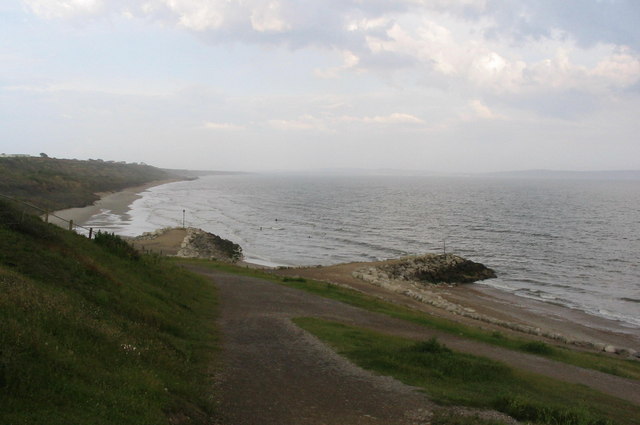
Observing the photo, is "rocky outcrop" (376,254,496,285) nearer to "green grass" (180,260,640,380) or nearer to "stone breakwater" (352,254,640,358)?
"stone breakwater" (352,254,640,358)

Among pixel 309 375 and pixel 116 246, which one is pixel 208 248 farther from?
pixel 309 375

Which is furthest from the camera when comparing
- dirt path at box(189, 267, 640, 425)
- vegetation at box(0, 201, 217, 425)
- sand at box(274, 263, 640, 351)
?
sand at box(274, 263, 640, 351)

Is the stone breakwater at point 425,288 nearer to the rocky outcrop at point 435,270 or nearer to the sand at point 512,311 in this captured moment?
the rocky outcrop at point 435,270

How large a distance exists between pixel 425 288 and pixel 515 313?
8.78m

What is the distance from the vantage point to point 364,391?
12.6m

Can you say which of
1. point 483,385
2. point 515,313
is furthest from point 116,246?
point 515,313

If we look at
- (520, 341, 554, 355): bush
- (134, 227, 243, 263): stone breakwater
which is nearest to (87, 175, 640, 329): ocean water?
(134, 227, 243, 263): stone breakwater

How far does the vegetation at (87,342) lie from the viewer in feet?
25.1

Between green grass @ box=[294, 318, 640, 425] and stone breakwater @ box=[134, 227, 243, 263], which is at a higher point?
green grass @ box=[294, 318, 640, 425]

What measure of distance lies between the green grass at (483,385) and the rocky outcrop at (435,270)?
2736 cm

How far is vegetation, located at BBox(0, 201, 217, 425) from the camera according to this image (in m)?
7.64

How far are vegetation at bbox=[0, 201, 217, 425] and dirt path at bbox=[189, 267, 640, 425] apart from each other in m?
0.92

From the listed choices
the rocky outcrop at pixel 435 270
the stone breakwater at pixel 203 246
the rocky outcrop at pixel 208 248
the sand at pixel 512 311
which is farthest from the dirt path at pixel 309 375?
the stone breakwater at pixel 203 246

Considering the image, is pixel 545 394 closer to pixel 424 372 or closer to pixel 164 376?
pixel 424 372
